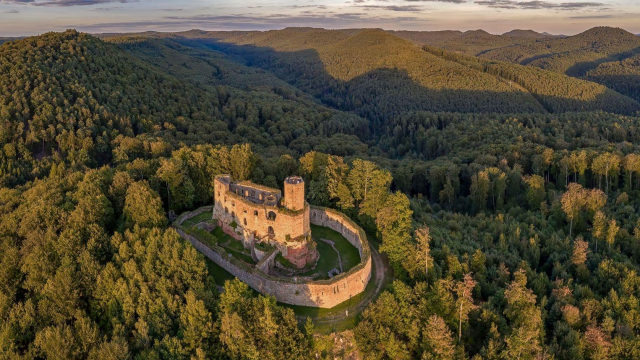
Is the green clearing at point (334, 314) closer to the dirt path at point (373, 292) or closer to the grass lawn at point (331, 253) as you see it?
the dirt path at point (373, 292)

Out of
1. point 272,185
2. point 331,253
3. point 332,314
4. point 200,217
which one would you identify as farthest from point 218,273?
point 272,185

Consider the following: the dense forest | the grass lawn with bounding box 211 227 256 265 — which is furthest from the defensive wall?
the dense forest

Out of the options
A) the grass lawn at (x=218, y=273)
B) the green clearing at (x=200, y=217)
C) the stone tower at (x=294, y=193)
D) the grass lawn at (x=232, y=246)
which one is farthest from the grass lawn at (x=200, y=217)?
the stone tower at (x=294, y=193)

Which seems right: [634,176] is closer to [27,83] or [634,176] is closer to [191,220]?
[191,220]

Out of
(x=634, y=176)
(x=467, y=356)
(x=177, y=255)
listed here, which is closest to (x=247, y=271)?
(x=177, y=255)

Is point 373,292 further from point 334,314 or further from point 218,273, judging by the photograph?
point 218,273

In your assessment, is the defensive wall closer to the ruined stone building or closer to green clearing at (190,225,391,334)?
green clearing at (190,225,391,334)
